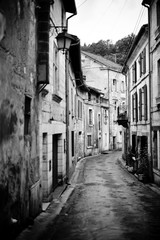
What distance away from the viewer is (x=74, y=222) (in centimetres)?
802

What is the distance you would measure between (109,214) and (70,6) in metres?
9.87

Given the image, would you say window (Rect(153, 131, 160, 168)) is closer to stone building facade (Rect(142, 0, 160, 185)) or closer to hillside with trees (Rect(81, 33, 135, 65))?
stone building facade (Rect(142, 0, 160, 185))

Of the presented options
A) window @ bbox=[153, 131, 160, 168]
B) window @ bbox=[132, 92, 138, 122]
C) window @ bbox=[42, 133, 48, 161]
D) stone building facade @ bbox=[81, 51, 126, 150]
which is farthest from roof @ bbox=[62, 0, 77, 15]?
stone building facade @ bbox=[81, 51, 126, 150]

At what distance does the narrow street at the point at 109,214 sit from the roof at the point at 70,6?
326 inches

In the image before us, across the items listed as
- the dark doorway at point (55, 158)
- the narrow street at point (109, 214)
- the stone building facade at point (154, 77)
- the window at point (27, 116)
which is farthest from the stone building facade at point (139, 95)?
the window at point (27, 116)

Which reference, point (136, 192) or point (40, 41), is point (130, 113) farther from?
point (40, 41)

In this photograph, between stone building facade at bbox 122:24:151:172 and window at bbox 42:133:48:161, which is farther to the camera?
stone building facade at bbox 122:24:151:172

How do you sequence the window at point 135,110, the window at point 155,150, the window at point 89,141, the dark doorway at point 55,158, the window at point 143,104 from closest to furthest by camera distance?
the dark doorway at point 55,158 < the window at point 155,150 < the window at point 143,104 < the window at point 135,110 < the window at point 89,141

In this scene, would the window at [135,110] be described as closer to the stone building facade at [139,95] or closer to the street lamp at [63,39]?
the stone building facade at [139,95]

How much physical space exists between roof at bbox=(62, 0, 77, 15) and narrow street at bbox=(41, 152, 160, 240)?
326 inches

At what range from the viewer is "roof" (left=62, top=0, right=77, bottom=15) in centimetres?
1395

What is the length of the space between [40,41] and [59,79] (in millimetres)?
4061

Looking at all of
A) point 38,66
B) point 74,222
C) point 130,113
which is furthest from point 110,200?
point 130,113

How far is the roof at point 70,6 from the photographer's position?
13953mm
